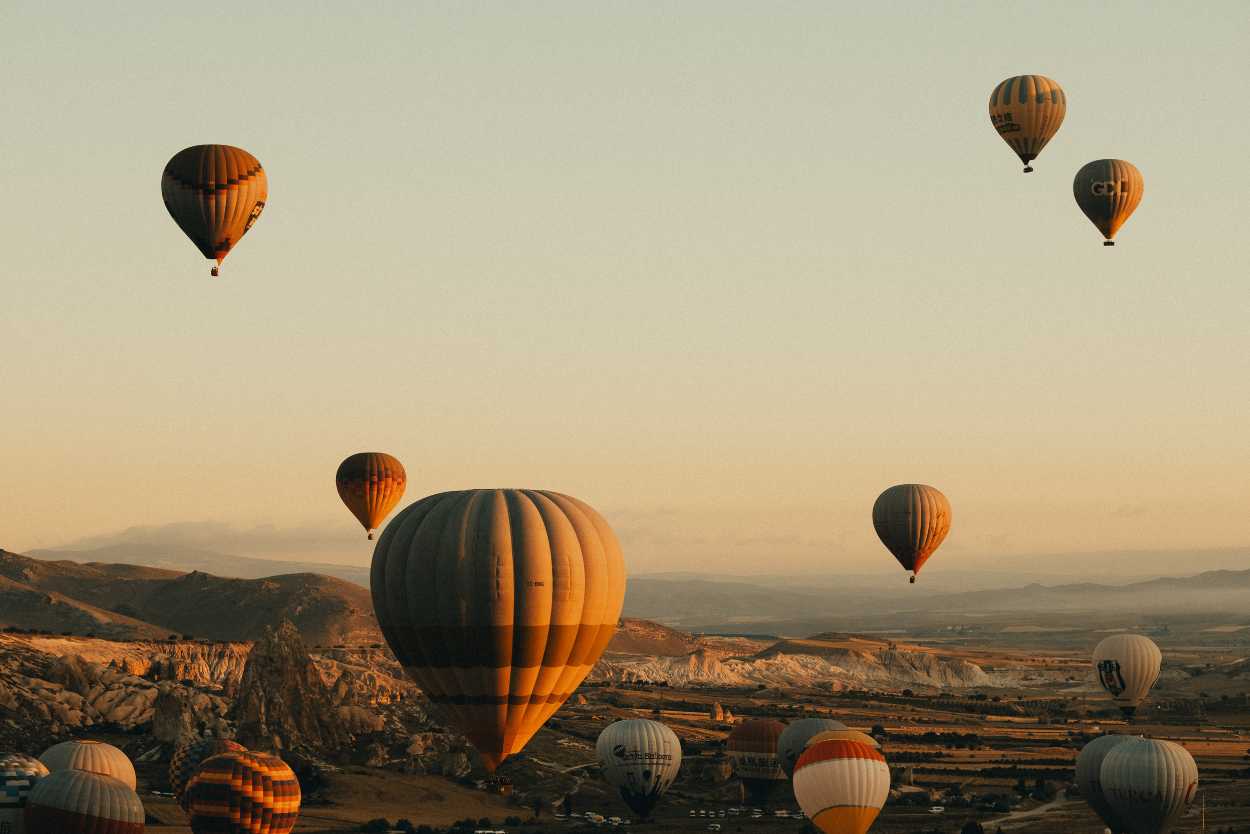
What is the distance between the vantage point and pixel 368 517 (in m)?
111

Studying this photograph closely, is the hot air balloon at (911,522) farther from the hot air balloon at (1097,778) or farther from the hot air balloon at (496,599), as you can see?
the hot air balloon at (496,599)

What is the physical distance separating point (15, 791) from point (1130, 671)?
6820 cm

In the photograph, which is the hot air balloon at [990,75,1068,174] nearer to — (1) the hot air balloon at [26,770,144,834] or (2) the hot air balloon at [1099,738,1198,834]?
(2) the hot air balloon at [1099,738,1198,834]

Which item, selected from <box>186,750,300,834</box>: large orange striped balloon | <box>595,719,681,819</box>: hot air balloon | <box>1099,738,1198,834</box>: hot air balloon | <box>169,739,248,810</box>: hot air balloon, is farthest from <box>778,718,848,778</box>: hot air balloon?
<box>186,750,300,834</box>: large orange striped balloon

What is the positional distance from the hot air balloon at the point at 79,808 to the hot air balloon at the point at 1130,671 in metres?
63.9

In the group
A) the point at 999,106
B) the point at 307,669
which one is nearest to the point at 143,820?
the point at 307,669

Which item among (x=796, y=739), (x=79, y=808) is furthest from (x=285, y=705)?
(x=79, y=808)

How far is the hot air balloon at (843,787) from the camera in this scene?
277ft

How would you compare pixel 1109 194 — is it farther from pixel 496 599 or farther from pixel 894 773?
pixel 496 599

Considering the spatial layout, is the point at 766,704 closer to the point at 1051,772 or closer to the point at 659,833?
the point at 1051,772

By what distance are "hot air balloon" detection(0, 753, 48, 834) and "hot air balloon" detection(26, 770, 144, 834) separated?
3.00ft

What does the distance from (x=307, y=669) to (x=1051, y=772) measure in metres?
45.2

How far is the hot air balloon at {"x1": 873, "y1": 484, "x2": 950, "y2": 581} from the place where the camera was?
109 meters

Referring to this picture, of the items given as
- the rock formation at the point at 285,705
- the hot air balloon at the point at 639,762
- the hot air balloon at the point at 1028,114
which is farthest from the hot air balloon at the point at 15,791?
the hot air balloon at the point at 1028,114
